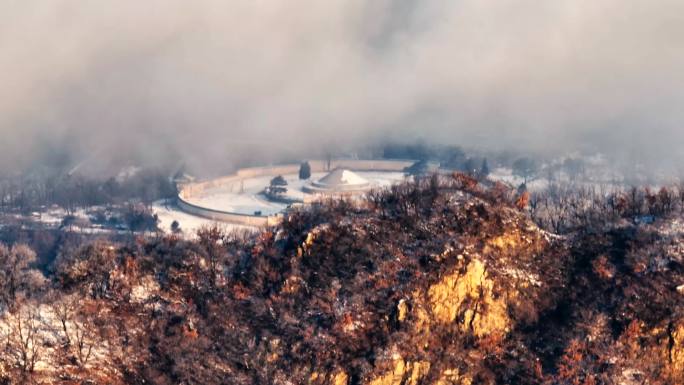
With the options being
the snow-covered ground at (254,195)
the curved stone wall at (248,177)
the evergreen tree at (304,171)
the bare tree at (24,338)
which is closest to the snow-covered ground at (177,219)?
the curved stone wall at (248,177)

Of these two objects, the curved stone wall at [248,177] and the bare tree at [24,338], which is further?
the curved stone wall at [248,177]

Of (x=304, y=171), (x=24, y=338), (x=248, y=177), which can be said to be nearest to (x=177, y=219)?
(x=304, y=171)

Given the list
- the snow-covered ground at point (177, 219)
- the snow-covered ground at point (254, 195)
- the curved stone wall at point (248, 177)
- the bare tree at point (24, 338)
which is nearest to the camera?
the bare tree at point (24, 338)

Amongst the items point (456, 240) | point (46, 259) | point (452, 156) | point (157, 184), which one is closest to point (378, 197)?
point (456, 240)

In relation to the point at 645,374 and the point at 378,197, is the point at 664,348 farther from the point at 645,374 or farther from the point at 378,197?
the point at 378,197

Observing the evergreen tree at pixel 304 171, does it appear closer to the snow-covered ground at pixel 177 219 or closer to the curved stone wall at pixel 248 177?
the curved stone wall at pixel 248 177

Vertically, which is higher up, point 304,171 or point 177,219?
point 304,171

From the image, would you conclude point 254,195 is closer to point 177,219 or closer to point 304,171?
point 304,171

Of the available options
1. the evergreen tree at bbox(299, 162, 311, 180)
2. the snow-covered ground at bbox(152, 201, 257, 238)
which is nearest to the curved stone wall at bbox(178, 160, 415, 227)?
the snow-covered ground at bbox(152, 201, 257, 238)

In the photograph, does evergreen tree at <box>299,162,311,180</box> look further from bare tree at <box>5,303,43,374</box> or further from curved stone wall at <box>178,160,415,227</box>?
bare tree at <box>5,303,43,374</box>
